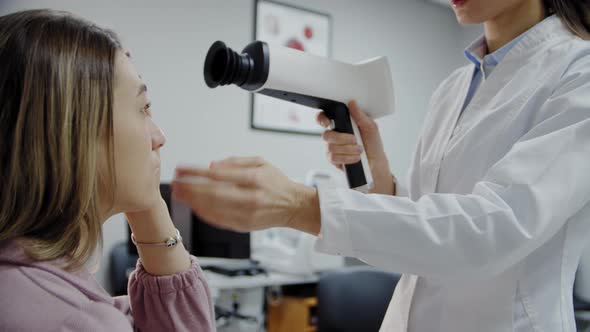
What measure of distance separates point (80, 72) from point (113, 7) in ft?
9.46

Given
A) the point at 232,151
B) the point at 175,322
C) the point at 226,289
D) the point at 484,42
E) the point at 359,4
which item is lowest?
the point at 226,289

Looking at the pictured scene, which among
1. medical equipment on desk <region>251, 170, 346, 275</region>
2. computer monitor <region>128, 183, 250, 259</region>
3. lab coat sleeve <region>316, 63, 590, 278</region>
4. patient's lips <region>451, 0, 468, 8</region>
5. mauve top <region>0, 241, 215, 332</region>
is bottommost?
medical equipment on desk <region>251, 170, 346, 275</region>

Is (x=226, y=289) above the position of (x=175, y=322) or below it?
below

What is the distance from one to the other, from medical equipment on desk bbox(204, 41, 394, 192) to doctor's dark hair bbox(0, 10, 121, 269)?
0.21 meters

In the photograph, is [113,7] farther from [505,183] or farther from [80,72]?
[505,183]

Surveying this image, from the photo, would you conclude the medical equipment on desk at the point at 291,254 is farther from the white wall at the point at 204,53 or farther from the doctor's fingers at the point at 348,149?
the doctor's fingers at the point at 348,149

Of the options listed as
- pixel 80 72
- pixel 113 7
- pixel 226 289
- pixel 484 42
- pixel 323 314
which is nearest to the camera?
pixel 80 72

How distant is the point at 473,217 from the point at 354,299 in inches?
48.6

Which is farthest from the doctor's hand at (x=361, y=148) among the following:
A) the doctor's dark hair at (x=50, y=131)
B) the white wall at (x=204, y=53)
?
the white wall at (x=204, y=53)

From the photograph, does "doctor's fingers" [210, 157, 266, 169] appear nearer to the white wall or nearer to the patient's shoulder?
the patient's shoulder

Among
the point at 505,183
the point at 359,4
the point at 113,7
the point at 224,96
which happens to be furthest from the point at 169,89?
the point at 505,183

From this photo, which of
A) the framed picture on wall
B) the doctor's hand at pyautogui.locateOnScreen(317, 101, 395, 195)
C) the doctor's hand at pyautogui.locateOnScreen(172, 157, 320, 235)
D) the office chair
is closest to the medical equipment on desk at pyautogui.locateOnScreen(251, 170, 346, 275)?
the framed picture on wall

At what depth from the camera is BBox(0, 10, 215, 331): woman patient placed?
0.69m

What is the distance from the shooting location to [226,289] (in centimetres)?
268
